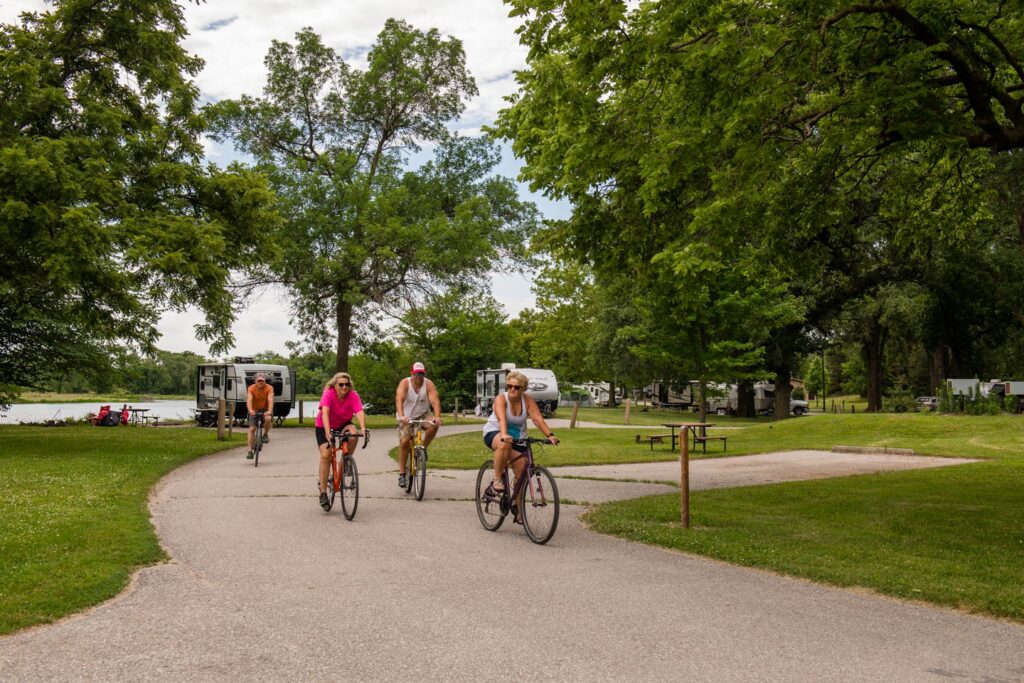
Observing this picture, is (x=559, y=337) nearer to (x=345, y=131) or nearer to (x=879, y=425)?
(x=345, y=131)

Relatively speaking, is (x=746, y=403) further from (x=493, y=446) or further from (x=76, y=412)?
(x=76, y=412)

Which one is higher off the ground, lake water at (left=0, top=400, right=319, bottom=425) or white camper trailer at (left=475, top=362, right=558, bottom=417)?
white camper trailer at (left=475, top=362, right=558, bottom=417)

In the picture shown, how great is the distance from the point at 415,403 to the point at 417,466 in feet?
2.91

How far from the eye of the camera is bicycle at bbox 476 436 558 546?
27.5 feet

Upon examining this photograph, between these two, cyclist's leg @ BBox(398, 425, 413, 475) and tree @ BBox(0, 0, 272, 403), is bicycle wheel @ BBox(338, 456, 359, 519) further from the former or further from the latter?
tree @ BBox(0, 0, 272, 403)

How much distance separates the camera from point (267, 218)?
72.5 feet

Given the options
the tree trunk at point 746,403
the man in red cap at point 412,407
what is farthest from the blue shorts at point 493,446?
the tree trunk at point 746,403

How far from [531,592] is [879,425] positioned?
2375 cm

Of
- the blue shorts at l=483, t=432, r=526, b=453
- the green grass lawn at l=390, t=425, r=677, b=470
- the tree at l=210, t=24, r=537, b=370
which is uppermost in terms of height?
the tree at l=210, t=24, r=537, b=370

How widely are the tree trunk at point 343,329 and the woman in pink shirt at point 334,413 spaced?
2346 centimetres

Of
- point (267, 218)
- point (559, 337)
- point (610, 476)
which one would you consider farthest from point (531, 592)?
point (559, 337)

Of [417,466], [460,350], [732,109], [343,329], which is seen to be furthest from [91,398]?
[732,109]

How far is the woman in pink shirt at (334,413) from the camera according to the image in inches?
402

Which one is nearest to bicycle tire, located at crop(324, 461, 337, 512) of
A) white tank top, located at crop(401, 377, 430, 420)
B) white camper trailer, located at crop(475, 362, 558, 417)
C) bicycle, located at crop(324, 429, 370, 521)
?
bicycle, located at crop(324, 429, 370, 521)
